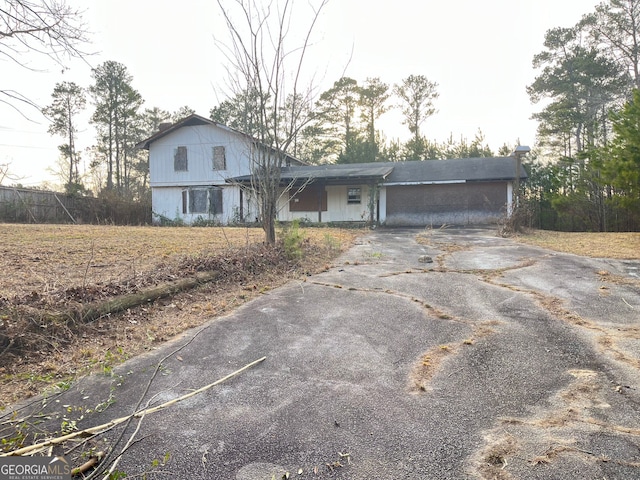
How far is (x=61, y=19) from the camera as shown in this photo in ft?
13.9

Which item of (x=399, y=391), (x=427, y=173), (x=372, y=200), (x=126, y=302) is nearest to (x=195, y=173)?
(x=372, y=200)

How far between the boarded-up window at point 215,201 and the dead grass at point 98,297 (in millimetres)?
12457

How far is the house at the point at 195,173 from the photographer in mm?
18891

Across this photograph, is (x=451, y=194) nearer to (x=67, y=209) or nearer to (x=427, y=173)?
(x=427, y=173)

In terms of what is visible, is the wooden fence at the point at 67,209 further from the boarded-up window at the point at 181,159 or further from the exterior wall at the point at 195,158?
the boarded-up window at the point at 181,159

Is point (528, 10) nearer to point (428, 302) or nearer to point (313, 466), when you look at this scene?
point (428, 302)

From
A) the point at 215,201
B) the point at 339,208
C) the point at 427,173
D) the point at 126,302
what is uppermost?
the point at 427,173

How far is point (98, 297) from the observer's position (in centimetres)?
356

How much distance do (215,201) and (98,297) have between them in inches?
645

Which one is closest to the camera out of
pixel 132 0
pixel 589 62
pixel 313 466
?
pixel 313 466

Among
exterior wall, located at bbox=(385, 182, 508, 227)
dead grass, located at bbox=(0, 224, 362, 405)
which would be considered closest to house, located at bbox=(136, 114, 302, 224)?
exterior wall, located at bbox=(385, 182, 508, 227)

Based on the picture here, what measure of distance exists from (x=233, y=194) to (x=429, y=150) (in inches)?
572

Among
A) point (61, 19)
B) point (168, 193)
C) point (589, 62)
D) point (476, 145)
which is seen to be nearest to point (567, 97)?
point (589, 62)

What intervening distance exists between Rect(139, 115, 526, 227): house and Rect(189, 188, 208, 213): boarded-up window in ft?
0.16
